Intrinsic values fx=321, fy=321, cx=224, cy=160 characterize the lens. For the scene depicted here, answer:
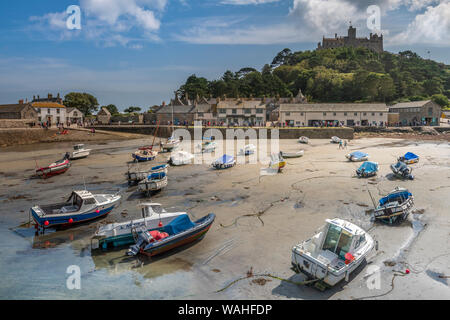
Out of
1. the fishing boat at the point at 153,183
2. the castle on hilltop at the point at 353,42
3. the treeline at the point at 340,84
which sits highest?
the castle on hilltop at the point at 353,42

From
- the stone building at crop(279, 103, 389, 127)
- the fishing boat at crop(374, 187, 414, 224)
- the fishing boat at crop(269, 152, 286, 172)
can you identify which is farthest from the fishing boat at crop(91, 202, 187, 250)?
the stone building at crop(279, 103, 389, 127)

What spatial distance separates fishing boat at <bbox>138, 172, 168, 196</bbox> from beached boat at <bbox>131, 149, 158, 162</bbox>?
33.4ft

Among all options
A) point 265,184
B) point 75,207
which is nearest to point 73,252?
point 75,207

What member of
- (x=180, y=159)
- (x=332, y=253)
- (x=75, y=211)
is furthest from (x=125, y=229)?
(x=180, y=159)

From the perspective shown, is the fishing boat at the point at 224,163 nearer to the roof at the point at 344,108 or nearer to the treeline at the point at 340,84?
the roof at the point at 344,108

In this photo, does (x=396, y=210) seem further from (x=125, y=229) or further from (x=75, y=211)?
(x=75, y=211)

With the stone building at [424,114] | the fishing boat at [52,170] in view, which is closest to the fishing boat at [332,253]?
the fishing boat at [52,170]

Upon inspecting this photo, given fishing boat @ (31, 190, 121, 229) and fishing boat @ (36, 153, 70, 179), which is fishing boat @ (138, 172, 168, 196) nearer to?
fishing boat @ (31, 190, 121, 229)

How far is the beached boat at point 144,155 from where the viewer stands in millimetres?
33406

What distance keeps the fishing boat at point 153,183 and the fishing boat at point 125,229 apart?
20.0ft

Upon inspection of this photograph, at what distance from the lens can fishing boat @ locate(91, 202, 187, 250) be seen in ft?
45.7

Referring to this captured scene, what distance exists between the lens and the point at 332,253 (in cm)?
1148

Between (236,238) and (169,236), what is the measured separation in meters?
3.05
